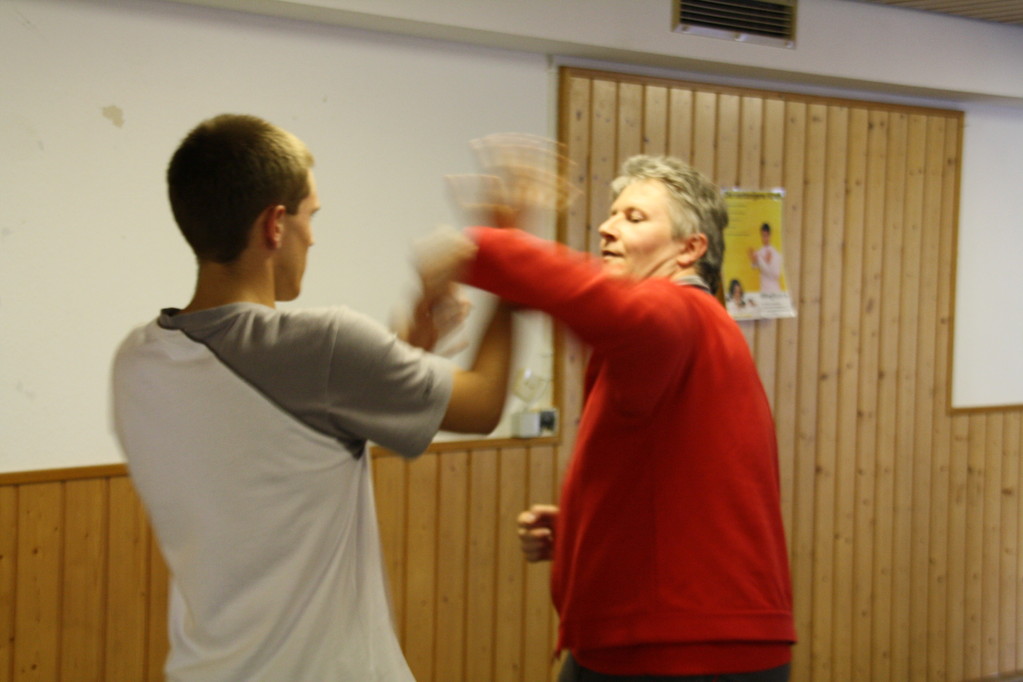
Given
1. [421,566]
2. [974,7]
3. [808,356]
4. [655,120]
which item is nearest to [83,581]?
[421,566]

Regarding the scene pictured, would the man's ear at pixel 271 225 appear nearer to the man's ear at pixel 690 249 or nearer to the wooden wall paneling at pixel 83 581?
the man's ear at pixel 690 249

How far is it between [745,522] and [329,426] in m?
0.72

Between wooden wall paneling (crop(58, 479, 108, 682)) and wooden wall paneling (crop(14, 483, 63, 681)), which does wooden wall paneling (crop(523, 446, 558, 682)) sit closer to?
wooden wall paneling (crop(58, 479, 108, 682))

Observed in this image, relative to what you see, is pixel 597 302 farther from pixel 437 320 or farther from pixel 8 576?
pixel 8 576

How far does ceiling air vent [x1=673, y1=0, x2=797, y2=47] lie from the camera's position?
3.54m

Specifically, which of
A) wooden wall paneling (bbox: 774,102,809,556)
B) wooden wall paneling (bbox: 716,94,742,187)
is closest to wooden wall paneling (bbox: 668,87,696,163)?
wooden wall paneling (bbox: 716,94,742,187)

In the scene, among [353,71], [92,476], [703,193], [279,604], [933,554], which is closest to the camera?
[279,604]

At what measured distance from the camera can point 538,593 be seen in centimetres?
357

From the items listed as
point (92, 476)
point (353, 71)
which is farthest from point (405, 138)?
point (92, 476)

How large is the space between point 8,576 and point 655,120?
2706 millimetres

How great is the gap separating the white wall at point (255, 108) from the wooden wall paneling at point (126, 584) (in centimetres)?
16

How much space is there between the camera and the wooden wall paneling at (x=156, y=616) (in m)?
2.92

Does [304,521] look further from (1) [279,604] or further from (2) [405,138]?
(2) [405,138]

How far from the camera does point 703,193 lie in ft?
5.85
